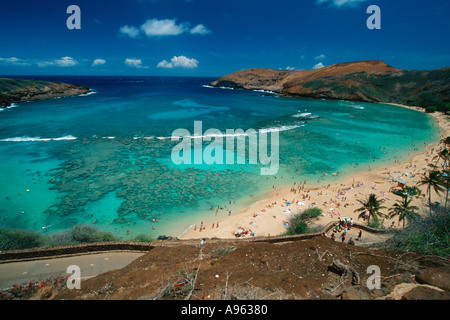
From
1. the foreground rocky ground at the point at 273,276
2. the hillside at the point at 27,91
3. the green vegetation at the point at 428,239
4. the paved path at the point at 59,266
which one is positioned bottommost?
the paved path at the point at 59,266

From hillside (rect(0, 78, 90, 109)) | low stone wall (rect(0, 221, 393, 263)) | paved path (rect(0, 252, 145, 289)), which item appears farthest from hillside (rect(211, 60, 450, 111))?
hillside (rect(0, 78, 90, 109))

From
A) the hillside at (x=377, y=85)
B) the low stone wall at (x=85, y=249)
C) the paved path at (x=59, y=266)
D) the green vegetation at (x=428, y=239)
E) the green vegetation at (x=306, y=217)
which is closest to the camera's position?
the green vegetation at (x=428, y=239)

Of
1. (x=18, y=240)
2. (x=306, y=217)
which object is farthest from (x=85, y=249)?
(x=306, y=217)

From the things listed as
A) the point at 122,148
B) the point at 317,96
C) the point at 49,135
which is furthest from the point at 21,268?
the point at 317,96

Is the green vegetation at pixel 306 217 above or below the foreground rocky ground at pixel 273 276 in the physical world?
below

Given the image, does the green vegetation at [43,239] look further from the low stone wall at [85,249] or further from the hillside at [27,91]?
the hillside at [27,91]

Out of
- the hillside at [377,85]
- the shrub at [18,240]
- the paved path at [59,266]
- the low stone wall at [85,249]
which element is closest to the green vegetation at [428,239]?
the low stone wall at [85,249]

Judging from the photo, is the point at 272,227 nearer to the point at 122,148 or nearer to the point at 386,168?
the point at 386,168
